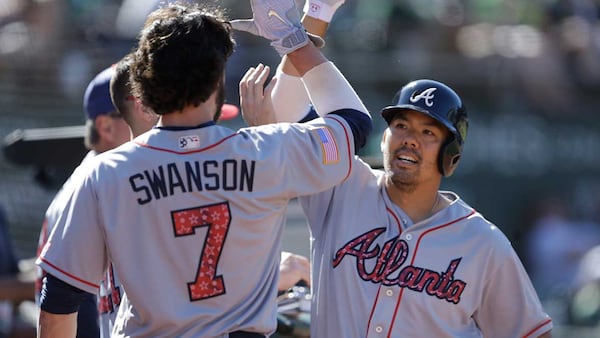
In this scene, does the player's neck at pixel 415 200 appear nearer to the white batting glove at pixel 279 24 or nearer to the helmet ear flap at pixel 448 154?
the helmet ear flap at pixel 448 154

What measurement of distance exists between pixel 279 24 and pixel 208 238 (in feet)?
2.17

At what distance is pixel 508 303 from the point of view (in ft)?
11.5

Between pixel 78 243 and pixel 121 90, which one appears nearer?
pixel 78 243

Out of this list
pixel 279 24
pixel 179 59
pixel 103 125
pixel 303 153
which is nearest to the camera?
pixel 179 59

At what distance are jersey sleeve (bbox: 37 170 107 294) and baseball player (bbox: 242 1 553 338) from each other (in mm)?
871

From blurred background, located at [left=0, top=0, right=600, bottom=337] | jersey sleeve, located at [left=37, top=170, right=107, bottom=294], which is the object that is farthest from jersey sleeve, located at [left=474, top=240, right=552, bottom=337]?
blurred background, located at [left=0, top=0, right=600, bottom=337]

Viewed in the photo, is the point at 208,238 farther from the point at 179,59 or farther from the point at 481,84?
the point at 481,84

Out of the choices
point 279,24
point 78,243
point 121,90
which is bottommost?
point 78,243

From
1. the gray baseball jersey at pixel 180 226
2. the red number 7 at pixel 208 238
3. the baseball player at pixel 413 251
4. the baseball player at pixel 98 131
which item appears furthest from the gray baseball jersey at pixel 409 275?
the baseball player at pixel 98 131

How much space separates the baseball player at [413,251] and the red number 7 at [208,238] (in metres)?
0.74

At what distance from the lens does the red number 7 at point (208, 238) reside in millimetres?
2699

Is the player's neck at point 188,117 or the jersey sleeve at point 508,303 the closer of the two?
the player's neck at point 188,117

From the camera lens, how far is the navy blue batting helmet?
356 cm

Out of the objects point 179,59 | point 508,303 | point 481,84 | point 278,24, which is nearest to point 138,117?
point 278,24
